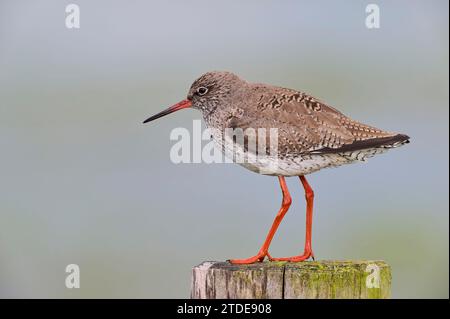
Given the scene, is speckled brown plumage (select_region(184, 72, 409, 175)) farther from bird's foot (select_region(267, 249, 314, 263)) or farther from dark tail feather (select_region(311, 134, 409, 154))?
bird's foot (select_region(267, 249, 314, 263))

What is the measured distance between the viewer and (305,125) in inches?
284

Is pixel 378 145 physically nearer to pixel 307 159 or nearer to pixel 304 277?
pixel 307 159

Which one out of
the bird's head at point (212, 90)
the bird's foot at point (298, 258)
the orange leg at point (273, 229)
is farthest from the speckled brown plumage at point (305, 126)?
the bird's foot at point (298, 258)

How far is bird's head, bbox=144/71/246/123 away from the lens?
7727mm

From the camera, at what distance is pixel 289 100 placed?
733 centimetres

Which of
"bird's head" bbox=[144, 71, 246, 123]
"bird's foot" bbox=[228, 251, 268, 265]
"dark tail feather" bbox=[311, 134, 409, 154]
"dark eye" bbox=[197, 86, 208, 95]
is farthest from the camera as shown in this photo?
"dark eye" bbox=[197, 86, 208, 95]

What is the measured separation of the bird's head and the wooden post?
2.16 m

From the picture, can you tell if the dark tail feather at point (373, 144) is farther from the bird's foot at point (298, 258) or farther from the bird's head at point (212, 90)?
the bird's head at point (212, 90)

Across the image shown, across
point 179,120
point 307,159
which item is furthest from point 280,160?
point 179,120

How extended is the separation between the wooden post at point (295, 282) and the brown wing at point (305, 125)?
4.50 feet

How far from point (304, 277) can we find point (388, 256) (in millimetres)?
7138

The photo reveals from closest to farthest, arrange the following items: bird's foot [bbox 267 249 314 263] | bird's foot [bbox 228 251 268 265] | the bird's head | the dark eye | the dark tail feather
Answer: bird's foot [bbox 228 251 268 265] → bird's foot [bbox 267 249 314 263] → the dark tail feather → the bird's head → the dark eye

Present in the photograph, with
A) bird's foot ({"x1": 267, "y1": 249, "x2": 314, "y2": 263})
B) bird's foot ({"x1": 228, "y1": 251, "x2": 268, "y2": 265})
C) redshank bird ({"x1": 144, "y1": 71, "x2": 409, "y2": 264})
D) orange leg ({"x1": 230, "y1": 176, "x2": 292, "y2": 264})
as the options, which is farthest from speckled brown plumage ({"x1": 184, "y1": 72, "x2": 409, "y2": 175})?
bird's foot ({"x1": 228, "y1": 251, "x2": 268, "y2": 265})

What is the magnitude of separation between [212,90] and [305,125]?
3.67 ft
